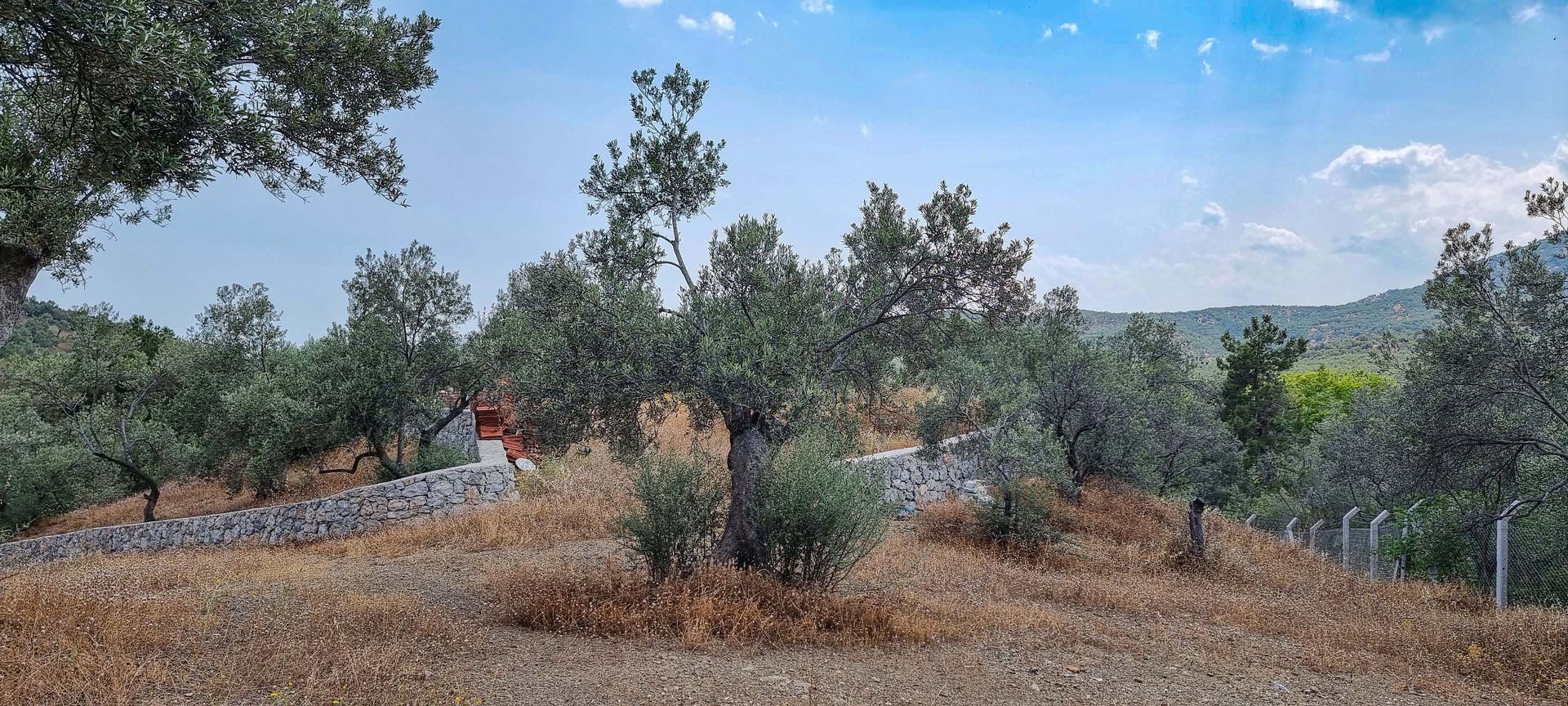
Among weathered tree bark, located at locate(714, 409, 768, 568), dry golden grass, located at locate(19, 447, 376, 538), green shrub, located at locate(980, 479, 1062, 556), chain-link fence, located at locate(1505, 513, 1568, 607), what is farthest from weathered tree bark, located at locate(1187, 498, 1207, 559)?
dry golden grass, located at locate(19, 447, 376, 538)

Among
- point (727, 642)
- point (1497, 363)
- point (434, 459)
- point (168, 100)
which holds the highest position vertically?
point (168, 100)


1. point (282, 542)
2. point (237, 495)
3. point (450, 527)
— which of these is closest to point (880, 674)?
point (450, 527)

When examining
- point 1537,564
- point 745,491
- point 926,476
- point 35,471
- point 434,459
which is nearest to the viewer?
point 745,491

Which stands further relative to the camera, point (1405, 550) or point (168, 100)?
point (1405, 550)

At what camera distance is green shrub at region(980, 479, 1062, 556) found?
14.2m

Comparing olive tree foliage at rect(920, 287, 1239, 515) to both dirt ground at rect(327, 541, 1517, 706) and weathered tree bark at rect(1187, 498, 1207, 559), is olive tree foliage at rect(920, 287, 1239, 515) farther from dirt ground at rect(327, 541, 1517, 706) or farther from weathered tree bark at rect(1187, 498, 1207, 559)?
dirt ground at rect(327, 541, 1517, 706)

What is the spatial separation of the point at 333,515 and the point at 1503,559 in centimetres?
2000

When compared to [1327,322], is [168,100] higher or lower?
lower

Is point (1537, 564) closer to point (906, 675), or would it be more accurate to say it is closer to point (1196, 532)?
point (1196, 532)

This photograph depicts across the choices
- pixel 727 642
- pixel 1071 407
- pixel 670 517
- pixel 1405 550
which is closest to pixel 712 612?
pixel 727 642

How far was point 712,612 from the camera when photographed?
7188 millimetres

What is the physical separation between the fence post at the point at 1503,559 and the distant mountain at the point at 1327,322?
61727 mm

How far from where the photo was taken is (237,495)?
2008 cm

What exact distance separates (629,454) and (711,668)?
12.7 feet
